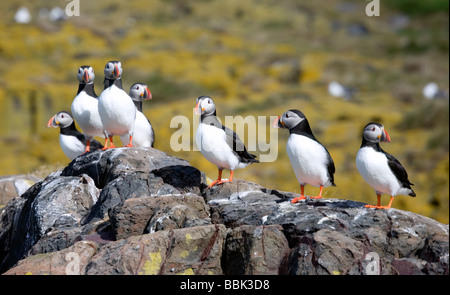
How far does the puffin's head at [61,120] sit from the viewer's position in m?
10.7

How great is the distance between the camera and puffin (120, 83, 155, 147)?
10625mm

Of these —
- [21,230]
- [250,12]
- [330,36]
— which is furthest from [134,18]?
[21,230]

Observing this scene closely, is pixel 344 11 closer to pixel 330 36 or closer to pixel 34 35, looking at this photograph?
pixel 330 36

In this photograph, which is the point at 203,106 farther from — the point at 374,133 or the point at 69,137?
the point at 69,137

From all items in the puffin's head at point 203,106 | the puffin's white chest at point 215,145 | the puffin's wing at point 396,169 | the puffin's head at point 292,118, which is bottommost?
the puffin's wing at point 396,169

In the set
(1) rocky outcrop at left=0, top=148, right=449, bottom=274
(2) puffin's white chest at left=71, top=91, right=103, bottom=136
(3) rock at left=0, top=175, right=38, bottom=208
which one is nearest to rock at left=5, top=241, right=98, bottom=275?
(1) rocky outcrop at left=0, top=148, right=449, bottom=274

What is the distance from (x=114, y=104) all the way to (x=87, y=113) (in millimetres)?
1065

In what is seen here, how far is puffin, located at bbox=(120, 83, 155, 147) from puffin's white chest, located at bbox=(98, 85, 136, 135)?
34.8 inches

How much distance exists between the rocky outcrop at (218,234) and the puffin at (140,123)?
7.01ft

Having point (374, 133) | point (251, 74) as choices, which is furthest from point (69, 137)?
point (251, 74)

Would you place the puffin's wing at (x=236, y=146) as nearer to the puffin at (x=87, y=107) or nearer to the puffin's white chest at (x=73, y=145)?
the puffin at (x=87, y=107)

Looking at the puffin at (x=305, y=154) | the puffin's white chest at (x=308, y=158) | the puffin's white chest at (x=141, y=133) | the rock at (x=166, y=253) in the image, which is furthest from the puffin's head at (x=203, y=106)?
the puffin's white chest at (x=141, y=133)

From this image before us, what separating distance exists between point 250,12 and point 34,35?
95.6ft

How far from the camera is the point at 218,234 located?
692 centimetres
